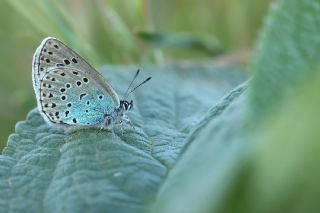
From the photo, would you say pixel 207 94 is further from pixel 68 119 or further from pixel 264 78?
pixel 264 78

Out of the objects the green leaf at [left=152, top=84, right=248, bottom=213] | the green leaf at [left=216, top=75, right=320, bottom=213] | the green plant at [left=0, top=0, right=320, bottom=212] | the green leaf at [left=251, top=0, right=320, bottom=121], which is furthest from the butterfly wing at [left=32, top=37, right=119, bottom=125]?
the green leaf at [left=216, top=75, right=320, bottom=213]

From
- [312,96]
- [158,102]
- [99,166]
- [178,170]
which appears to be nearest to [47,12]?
[158,102]

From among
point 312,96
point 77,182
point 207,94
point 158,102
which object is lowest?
point 77,182

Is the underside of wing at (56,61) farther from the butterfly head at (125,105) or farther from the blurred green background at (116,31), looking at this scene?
the blurred green background at (116,31)

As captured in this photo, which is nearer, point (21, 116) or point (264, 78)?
point (264, 78)

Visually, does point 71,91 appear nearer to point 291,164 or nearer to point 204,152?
point 204,152

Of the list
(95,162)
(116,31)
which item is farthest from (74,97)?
(95,162)

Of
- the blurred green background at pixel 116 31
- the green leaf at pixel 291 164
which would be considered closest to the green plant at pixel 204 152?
the green leaf at pixel 291 164
